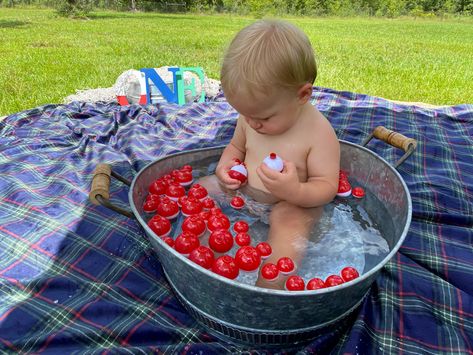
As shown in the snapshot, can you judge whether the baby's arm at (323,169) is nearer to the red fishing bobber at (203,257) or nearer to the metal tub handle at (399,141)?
the metal tub handle at (399,141)

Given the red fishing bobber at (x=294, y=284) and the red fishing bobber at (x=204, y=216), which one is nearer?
the red fishing bobber at (x=294, y=284)

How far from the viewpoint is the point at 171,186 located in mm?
1482

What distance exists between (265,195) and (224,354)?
0.60m

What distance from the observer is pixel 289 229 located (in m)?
1.34

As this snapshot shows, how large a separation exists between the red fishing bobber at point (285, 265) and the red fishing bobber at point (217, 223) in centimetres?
25

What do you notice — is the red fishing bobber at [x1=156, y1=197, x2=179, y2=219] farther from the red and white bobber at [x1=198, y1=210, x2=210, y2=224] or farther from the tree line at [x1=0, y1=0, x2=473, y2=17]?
the tree line at [x1=0, y1=0, x2=473, y2=17]

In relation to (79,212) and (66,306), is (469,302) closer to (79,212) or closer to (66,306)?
(66,306)

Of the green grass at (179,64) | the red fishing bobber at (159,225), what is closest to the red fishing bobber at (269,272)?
the red fishing bobber at (159,225)

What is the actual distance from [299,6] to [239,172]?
2274cm

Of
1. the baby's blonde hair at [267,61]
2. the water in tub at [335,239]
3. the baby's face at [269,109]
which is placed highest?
the baby's blonde hair at [267,61]

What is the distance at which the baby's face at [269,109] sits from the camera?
1.20 m

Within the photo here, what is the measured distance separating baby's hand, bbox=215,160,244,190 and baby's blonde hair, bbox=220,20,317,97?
0.38 meters

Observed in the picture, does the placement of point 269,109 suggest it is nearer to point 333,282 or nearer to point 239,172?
point 239,172

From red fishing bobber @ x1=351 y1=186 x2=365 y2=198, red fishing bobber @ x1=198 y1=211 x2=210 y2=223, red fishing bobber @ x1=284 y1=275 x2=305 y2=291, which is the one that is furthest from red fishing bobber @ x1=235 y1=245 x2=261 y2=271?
red fishing bobber @ x1=351 y1=186 x2=365 y2=198
